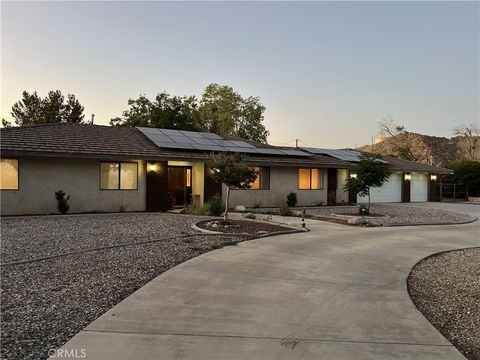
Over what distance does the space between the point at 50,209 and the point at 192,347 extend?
13800mm

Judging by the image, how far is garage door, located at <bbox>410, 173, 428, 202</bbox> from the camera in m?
29.7

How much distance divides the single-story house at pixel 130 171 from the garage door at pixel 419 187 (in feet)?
32.0

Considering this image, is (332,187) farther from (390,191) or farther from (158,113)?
(158,113)

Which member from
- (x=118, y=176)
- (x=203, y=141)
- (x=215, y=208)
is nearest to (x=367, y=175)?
(x=215, y=208)

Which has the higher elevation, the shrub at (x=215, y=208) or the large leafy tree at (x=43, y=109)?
the large leafy tree at (x=43, y=109)

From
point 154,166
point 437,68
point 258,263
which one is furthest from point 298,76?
point 258,263

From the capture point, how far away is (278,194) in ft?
69.0

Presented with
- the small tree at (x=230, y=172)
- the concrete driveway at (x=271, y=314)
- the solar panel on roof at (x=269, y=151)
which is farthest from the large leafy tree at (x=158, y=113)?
the concrete driveway at (x=271, y=314)

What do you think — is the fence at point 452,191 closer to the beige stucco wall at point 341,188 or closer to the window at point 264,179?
the beige stucco wall at point 341,188

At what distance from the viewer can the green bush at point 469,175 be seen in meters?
32.7

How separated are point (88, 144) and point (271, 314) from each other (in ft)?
46.8

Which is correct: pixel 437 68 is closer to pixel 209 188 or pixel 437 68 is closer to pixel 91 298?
pixel 209 188

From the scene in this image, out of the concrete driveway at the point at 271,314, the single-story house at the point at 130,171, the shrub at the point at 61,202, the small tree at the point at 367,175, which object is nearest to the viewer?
the concrete driveway at the point at 271,314

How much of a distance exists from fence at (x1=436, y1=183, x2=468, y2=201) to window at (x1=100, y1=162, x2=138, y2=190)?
2666 cm
